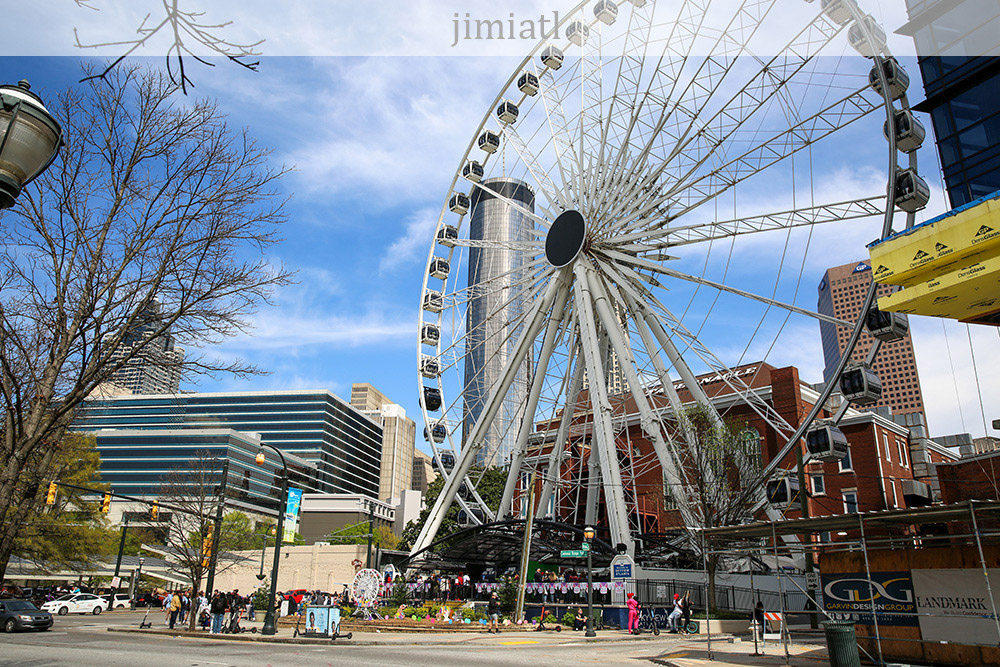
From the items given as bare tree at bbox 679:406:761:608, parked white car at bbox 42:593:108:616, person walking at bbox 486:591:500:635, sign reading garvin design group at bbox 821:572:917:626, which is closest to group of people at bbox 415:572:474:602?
person walking at bbox 486:591:500:635

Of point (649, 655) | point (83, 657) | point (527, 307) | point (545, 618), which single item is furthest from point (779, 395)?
point (83, 657)

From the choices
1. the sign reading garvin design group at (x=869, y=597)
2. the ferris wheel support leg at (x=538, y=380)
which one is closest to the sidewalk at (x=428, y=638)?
the sign reading garvin design group at (x=869, y=597)

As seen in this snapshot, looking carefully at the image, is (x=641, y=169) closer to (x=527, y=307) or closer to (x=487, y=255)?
(x=527, y=307)

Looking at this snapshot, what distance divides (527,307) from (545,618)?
16.3 metres

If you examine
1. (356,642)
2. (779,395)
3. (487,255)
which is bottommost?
(356,642)

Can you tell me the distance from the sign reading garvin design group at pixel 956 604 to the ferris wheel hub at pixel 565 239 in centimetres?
2333

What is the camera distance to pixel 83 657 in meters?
15.6

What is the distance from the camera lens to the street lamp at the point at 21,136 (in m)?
6.05

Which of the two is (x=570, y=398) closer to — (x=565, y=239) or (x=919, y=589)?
(x=565, y=239)

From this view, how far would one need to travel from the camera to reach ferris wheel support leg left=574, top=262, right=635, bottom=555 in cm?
3011

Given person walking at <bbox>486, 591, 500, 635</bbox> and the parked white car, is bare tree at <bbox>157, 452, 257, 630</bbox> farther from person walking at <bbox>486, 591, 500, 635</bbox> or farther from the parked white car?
person walking at <bbox>486, 591, 500, 635</bbox>

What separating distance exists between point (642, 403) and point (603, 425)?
2004mm

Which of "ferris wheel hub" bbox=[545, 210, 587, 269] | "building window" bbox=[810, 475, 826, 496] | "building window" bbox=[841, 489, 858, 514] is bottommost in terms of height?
"building window" bbox=[841, 489, 858, 514]

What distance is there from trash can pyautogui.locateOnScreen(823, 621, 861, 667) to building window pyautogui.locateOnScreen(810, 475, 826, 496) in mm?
36997
